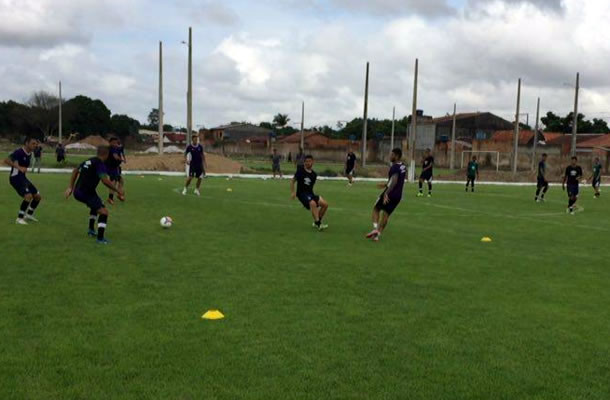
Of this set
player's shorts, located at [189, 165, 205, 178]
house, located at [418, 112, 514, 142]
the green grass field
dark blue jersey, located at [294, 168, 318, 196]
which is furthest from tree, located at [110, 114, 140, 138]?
the green grass field

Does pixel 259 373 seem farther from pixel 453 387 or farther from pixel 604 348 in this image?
pixel 604 348

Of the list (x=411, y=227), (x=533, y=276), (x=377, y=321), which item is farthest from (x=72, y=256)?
(x=411, y=227)

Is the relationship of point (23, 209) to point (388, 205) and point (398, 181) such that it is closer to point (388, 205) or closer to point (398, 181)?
point (388, 205)

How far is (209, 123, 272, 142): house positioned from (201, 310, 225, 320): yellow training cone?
130616 millimetres

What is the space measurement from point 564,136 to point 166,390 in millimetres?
94205

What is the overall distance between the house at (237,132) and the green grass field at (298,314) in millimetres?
126170

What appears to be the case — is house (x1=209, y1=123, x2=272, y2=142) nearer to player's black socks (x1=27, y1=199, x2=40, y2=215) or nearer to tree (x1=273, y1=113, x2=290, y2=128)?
tree (x1=273, y1=113, x2=290, y2=128)

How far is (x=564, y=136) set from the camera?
294 ft

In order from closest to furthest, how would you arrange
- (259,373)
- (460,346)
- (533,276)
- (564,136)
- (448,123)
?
(259,373), (460,346), (533,276), (564,136), (448,123)

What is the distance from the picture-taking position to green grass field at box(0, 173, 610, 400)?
4.92 metres

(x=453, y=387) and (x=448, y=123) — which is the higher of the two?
(x=448, y=123)

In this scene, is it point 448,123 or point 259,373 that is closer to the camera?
point 259,373

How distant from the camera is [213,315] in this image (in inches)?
260

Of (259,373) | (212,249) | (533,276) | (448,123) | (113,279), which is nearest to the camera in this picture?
(259,373)
